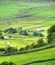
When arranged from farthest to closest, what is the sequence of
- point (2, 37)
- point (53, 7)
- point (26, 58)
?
point (53, 7)
point (2, 37)
point (26, 58)

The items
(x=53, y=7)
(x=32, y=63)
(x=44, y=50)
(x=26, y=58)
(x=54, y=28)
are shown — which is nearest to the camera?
(x=32, y=63)

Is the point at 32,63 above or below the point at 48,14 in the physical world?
above

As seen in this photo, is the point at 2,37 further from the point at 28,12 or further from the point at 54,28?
the point at 28,12

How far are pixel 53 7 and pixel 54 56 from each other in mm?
153643

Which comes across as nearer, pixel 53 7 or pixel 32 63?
pixel 32 63

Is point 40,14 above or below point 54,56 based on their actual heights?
→ below

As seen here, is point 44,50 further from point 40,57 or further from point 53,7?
point 53,7

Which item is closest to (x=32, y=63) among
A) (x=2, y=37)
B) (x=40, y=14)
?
(x=2, y=37)

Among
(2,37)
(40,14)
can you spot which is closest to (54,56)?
(2,37)

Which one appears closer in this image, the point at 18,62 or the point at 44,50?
the point at 18,62

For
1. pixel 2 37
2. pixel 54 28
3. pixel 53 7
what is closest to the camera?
pixel 54 28

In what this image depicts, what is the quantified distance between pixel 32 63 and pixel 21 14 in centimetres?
14362

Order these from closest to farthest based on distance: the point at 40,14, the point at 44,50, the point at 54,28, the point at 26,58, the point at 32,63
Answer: the point at 32,63, the point at 26,58, the point at 44,50, the point at 54,28, the point at 40,14

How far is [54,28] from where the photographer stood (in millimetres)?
55281
